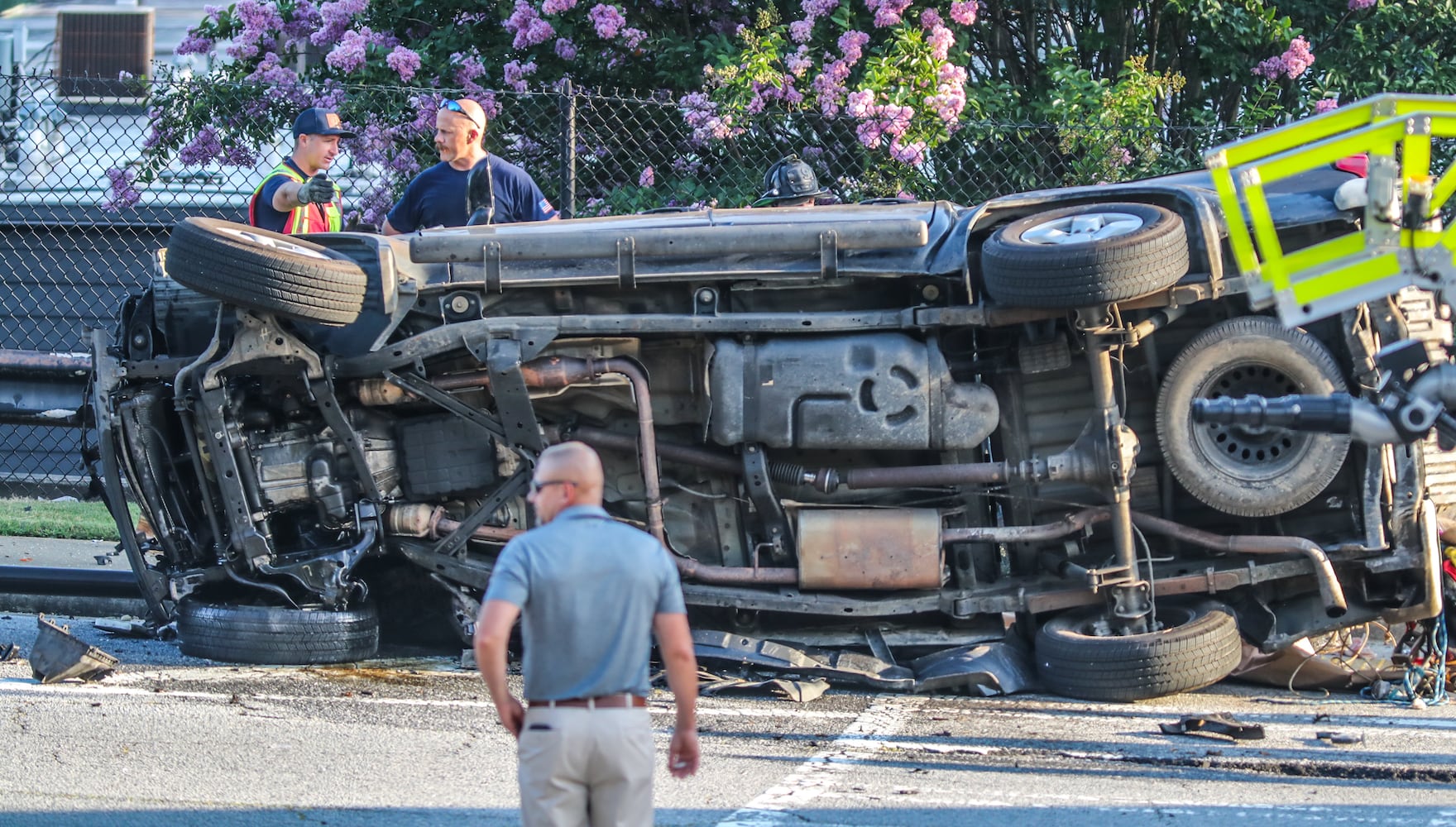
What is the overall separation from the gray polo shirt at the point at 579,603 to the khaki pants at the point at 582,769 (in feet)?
0.21

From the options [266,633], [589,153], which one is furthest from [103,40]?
[266,633]

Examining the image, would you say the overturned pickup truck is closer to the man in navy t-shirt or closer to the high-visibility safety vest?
the high-visibility safety vest

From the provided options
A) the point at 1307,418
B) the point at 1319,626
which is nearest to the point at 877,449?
the point at 1319,626

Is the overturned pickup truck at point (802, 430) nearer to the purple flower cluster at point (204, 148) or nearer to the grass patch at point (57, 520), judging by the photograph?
the grass patch at point (57, 520)

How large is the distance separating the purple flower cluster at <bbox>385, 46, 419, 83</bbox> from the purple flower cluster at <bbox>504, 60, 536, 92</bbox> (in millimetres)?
552

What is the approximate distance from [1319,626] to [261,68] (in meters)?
7.03

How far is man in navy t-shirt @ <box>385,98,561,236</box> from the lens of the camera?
779 centimetres

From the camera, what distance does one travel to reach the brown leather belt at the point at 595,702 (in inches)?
147

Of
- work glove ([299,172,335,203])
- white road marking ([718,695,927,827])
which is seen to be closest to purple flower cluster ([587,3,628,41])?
work glove ([299,172,335,203])

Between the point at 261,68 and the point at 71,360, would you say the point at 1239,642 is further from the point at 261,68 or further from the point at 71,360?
the point at 261,68

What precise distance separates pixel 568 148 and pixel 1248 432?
417 centimetres

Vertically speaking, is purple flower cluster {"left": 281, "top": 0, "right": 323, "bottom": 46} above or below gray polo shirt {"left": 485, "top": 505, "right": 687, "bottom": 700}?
above

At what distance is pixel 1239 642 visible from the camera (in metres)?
6.47

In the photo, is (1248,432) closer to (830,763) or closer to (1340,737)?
(1340,737)
